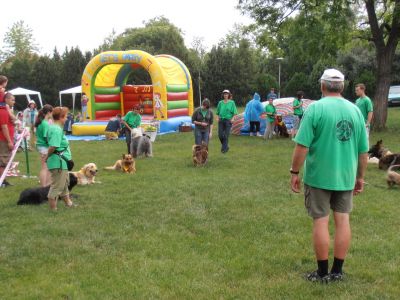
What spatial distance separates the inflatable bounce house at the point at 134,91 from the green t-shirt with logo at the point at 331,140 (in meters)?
15.2

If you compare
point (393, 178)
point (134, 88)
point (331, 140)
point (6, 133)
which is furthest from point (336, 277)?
point (134, 88)

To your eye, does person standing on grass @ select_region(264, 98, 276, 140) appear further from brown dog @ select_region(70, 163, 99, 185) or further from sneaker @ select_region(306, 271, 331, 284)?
sneaker @ select_region(306, 271, 331, 284)

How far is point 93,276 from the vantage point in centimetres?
456

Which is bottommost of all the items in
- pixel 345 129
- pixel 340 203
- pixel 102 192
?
pixel 102 192

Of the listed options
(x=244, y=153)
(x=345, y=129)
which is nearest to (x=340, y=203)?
(x=345, y=129)

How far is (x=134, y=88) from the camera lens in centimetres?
2370

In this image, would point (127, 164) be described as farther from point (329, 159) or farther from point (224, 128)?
point (329, 159)

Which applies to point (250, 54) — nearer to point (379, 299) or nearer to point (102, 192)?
point (102, 192)

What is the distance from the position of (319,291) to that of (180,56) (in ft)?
145

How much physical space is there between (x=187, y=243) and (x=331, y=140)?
7.29ft

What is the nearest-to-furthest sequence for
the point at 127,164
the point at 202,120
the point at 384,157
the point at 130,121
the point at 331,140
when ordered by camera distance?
the point at 331,140
the point at 384,157
the point at 127,164
the point at 202,120
the point at 130,121

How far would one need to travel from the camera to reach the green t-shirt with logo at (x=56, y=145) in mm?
6723

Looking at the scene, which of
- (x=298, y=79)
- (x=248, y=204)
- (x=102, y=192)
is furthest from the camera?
(x=298, y=79)

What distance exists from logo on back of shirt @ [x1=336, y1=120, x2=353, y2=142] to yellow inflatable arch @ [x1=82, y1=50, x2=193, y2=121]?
16.1 metres
